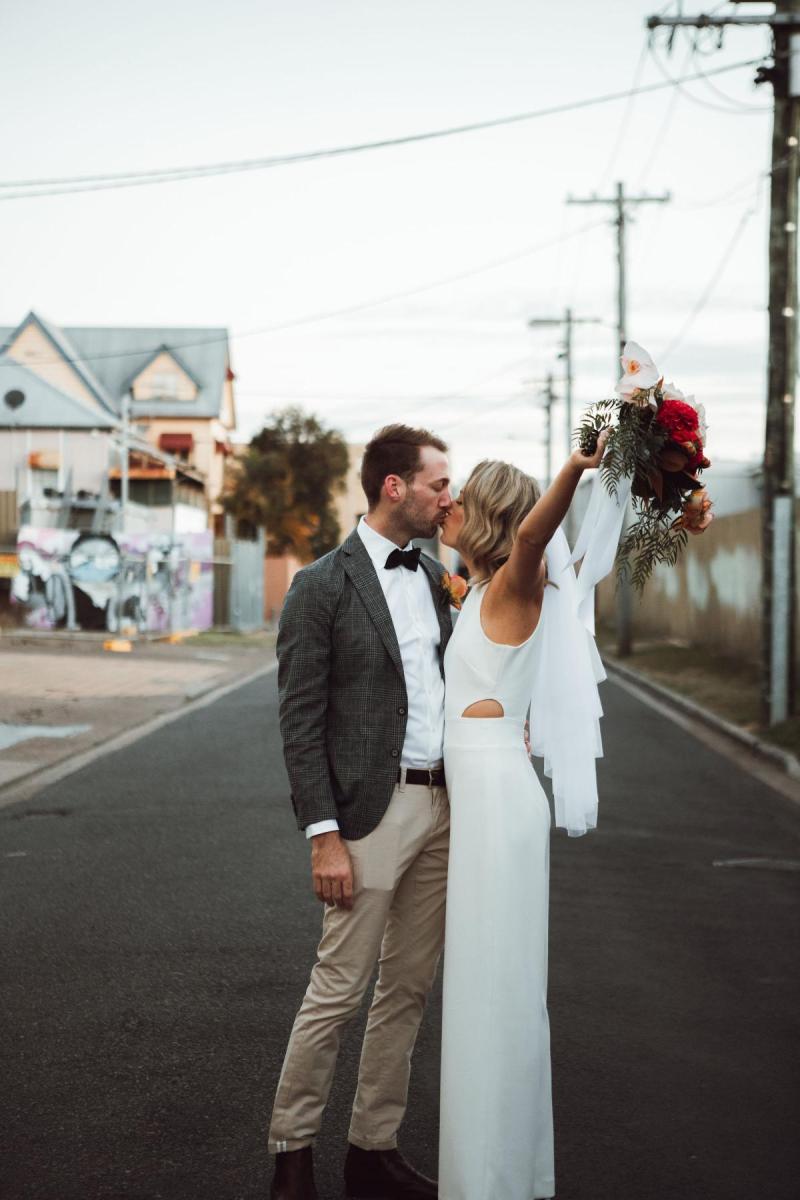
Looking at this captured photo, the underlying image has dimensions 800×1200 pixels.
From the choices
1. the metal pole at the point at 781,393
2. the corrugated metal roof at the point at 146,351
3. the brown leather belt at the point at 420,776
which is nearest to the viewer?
the brown leather belt at the point at 420,776

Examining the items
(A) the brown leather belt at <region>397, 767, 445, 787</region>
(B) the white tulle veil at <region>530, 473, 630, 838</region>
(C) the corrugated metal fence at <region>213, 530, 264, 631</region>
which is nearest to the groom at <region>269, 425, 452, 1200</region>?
(A) the brown leather belt at <region>397, 767, 445, 787</region>

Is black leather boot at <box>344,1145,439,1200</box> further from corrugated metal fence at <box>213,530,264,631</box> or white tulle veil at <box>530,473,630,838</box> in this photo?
corrugated metal fence at <box>213,530,264,631</box>

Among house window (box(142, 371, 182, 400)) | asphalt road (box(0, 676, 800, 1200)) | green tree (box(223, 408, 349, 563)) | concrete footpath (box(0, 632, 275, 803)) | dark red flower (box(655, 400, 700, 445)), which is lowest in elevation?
concrete footpath (box(0, 632, 275, 803))

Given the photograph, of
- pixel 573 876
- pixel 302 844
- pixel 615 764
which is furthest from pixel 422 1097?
pixel 615 764

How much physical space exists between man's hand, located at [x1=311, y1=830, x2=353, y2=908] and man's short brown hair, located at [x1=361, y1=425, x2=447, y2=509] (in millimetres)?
902

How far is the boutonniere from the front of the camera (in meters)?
3.84

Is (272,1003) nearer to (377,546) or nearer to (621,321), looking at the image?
(377,546)

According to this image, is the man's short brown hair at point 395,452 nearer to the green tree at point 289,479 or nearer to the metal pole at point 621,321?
the metal pole at point 621,321

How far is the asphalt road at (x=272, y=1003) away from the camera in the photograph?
13.4 feet

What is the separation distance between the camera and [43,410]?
173 feet

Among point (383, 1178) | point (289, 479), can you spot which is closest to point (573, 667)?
point (383, 1178)

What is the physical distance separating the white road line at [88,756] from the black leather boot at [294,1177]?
7168 mm

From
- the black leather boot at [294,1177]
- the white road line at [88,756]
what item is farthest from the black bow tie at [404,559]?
the white road line at [88,756]

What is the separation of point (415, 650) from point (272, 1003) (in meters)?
2.33
